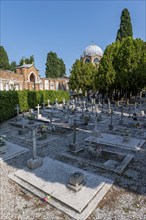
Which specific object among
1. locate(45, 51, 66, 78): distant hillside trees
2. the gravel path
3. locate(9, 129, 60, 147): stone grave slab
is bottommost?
the gravel path

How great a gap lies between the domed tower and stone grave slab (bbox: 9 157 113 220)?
47.4 metres

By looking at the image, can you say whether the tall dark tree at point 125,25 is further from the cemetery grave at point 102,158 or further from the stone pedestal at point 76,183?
the stone pedestal at point 76,183

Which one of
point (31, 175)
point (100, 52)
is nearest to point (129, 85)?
point (31, 175)

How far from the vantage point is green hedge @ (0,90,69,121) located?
14.4 metres

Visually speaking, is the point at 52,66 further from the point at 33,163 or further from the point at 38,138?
the point at 33,163

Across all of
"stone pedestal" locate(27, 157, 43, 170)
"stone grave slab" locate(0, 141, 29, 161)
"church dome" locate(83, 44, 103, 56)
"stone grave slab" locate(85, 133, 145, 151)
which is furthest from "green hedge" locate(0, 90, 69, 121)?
"church dome" locate(83, 44, 103, 56)

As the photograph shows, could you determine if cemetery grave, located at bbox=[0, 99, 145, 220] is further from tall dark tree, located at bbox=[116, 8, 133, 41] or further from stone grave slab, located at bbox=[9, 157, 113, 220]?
tall dark tree, located at bbox=[116, 8, 133, 41]

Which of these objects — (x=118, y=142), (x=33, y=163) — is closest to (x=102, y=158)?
(x=118, y=142)

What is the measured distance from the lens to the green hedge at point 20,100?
47.1 feet

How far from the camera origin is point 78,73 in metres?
33.5

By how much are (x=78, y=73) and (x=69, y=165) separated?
29.2 m

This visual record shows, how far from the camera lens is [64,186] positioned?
4801 mm

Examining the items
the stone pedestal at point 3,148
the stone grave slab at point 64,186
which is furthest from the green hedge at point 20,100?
the stone grave slab at point 64,186

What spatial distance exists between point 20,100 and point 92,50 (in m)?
43.2
